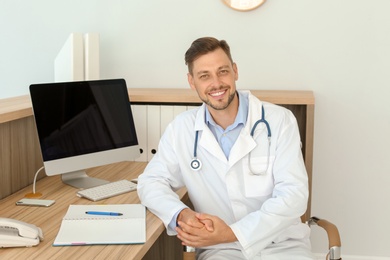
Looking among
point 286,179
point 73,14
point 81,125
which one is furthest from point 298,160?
point 73,14

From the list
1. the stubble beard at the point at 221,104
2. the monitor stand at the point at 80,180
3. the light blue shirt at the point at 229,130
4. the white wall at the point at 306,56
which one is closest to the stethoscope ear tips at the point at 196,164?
the light blue shirt at the point at 229,130

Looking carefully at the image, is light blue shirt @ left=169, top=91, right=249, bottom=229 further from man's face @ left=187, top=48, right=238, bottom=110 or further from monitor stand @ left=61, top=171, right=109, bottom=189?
monitor stand @ left=61, top=171, right=109, bottom=189

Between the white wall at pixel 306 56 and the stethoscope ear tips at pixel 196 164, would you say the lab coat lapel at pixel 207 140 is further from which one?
the white wall at pixel 306 56

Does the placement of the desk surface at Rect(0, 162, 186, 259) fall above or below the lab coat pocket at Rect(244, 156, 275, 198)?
below

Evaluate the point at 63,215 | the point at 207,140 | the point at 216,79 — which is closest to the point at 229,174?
the point at 207,140

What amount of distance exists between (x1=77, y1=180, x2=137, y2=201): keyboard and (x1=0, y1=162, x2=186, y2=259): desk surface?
24mm

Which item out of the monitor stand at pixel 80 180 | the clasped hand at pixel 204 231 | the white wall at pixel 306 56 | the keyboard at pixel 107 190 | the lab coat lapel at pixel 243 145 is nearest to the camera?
the clasped hand at pixel 204 231

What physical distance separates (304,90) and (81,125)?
1.35 metres

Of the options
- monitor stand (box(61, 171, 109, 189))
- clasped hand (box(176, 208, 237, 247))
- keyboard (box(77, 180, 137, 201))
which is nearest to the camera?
clasped hand (box(176, 208, 237, 247))

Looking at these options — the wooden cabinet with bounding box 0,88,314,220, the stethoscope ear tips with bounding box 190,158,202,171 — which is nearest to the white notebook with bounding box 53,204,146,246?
the stethoscope ear tips with bounding box 190,158,202,171

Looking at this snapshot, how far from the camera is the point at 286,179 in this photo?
6.62 ft

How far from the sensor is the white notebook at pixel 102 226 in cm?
170

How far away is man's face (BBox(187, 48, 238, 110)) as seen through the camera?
215cm

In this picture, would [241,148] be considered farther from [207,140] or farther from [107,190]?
[107,190]
